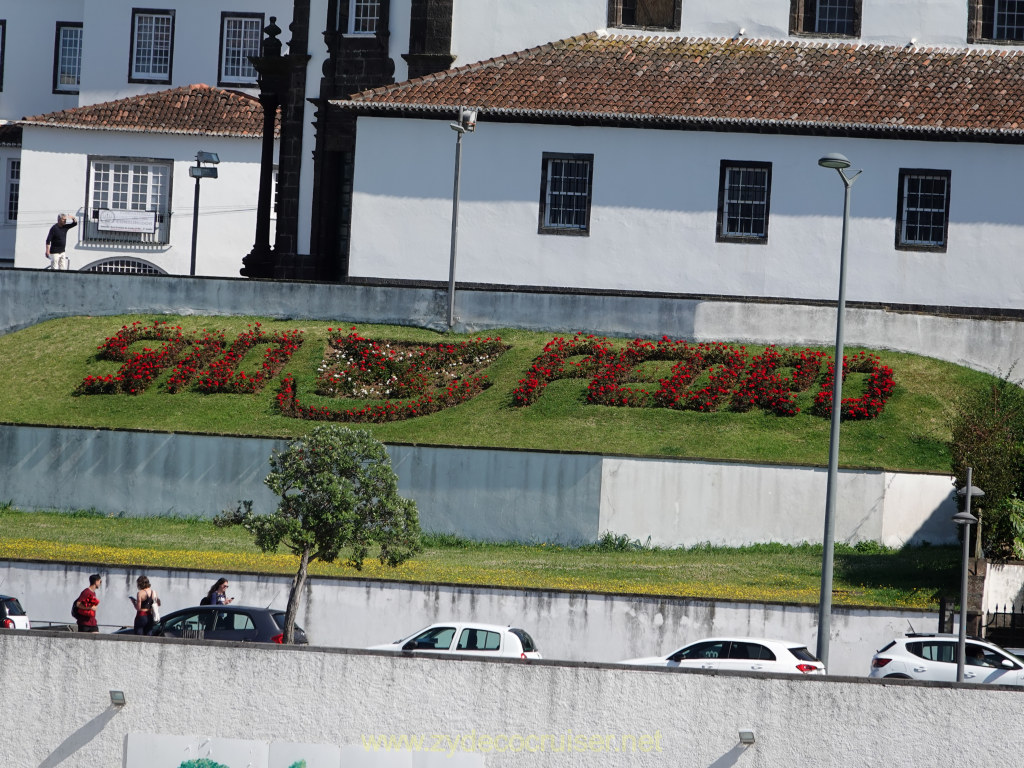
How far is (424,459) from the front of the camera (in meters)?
29.0

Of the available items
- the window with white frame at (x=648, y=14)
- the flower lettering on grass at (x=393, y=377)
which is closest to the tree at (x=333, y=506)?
the flower lettering on grass at (x=393, y=377)

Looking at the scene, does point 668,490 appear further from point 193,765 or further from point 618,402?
point 193,765

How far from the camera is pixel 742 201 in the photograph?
38125 millimetres

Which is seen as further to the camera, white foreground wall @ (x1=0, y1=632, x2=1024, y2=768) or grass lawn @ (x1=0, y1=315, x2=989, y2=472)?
grass lawn @ (x1=0, y1=315, x2=989, y2=472)

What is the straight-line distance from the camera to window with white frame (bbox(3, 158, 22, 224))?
188 ft

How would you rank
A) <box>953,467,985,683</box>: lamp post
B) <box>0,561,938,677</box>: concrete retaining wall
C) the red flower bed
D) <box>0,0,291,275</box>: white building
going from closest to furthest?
1. <box>953,467,985,683</box>: lamp post
2. <box>0,561,938,677</box>: concrete retaining wall
3. the red flower bed
4. <box>0,0,291,275</box>: white building

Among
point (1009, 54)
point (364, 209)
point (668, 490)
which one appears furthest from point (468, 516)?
point (1009, 54)

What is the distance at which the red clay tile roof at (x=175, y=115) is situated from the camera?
5275cm

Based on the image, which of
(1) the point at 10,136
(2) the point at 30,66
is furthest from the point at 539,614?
(2) the point at 30,66

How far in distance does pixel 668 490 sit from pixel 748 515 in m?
1.52

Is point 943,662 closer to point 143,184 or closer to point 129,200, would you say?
point 143,184

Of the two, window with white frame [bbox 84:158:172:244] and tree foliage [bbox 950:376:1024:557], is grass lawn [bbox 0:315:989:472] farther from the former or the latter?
window with white frame [bbox 84:158:172:244]

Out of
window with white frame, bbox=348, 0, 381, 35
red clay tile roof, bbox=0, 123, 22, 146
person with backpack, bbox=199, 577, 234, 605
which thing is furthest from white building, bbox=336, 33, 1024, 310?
red clay tile roof, bbox=0, 123, 22, 146

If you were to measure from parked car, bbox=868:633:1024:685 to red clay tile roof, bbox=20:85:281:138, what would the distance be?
36.0 meters
